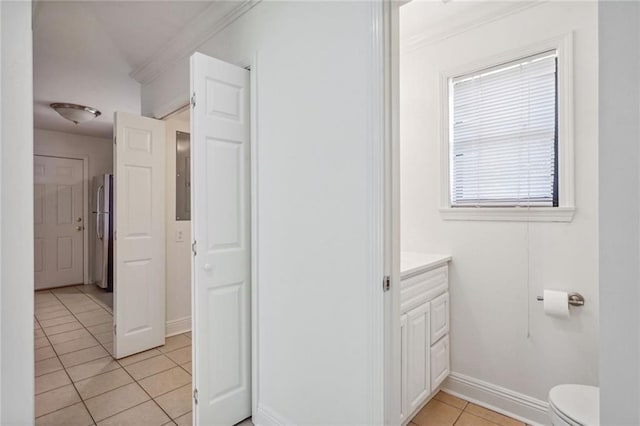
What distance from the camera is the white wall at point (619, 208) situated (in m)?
0.48

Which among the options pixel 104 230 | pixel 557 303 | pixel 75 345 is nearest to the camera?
pixel 557 303

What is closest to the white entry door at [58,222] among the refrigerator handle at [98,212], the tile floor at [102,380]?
the refrigerator handle at [98,212]

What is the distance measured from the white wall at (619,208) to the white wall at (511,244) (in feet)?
5.17

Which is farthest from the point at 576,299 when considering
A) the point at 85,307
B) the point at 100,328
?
the point at 85,307

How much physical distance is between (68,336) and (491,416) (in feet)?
12.5

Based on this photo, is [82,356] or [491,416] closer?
[491,416]

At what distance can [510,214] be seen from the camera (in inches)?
80.6

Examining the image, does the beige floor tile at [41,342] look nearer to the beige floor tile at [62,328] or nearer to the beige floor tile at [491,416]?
the beige floor tile at [62,328]

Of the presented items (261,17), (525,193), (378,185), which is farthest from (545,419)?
(261,17)

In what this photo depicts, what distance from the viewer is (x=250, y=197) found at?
196 centimetres

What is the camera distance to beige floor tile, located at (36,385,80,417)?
2.09m

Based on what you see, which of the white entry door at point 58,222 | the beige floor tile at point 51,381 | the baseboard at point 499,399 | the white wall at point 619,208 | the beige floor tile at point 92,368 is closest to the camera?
the white wall at point 619,208
